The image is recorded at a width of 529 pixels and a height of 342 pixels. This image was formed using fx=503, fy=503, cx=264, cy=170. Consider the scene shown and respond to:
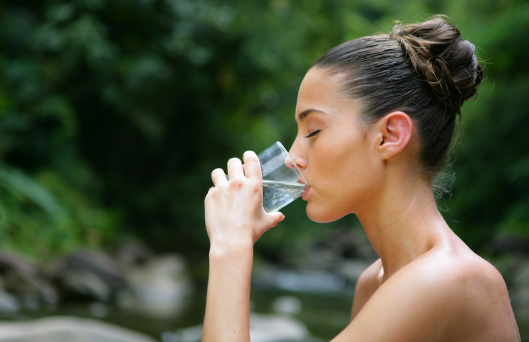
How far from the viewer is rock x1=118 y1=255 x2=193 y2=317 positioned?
26.8ft

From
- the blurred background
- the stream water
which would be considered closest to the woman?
the blurred background

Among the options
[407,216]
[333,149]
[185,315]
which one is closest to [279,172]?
[333,149]

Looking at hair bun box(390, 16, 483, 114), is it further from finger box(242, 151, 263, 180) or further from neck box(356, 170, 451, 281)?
finger box(242, 151, 263, 180)

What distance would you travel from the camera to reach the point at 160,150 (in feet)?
44.1

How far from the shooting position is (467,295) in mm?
1373

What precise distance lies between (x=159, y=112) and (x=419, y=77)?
1081 cm

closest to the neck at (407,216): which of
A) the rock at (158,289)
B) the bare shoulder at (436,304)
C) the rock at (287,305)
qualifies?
the bare shoulder at (436,304)

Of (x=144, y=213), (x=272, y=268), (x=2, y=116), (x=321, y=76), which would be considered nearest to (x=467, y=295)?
(x=321, y=76)

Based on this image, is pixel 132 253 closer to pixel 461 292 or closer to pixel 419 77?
pixel 419 77

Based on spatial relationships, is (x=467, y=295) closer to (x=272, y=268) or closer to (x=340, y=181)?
(x=340, y=181)

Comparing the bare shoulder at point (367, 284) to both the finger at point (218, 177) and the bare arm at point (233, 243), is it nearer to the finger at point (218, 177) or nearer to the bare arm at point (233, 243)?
the bare arm at point (233, 243)

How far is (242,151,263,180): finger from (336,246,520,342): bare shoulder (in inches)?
21.2

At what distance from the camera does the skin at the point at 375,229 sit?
1.36 m

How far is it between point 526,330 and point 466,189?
676 centimetres
